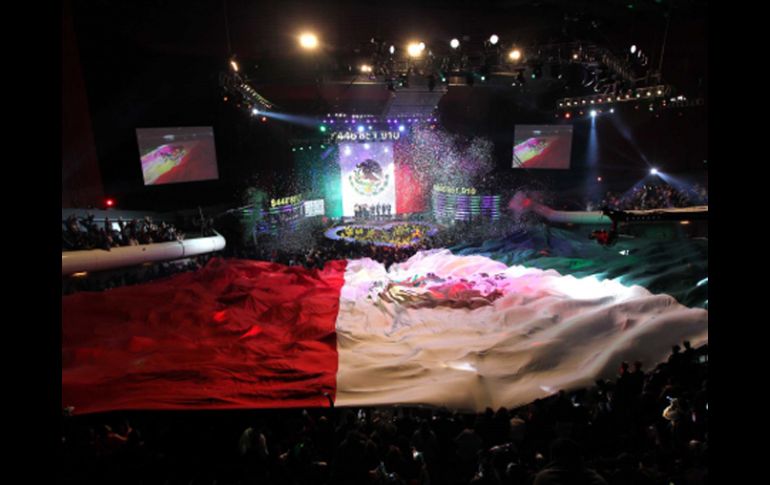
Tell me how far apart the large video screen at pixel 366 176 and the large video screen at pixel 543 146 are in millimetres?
5484

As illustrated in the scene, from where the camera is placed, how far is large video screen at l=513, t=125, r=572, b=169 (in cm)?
1775

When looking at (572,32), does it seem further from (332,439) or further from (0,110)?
(0,110)

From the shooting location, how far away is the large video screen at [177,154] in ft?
43.1

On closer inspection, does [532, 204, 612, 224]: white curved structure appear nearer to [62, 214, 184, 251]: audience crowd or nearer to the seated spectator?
[62, 214, 184, 251]: audience crowd

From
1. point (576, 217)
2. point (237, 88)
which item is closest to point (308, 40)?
point (237, 88)

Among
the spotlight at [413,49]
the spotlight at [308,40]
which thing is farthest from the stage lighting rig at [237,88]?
the spotlight at [413,49]

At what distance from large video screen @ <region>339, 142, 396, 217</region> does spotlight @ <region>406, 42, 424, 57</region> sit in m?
7.93

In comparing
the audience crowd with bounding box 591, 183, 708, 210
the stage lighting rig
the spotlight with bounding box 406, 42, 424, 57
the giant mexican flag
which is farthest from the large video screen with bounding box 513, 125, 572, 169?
the stage lighting rig

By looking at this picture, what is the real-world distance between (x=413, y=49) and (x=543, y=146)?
912cm

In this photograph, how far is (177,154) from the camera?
13.8 m

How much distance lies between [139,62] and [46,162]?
47.4ft

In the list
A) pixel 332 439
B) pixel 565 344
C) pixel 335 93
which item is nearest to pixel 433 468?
pixel 332 439

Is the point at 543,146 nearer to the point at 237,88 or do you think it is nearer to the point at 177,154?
the point at 237,88

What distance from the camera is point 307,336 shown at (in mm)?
6488
